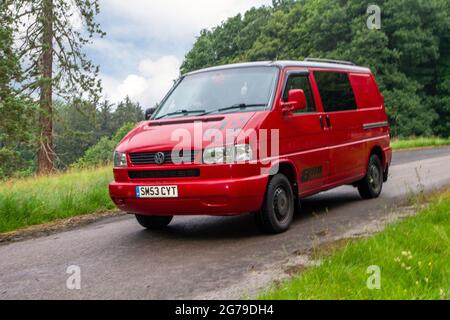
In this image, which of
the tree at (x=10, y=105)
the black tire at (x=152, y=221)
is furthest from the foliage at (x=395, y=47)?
the black tire at (x=152, y=221)

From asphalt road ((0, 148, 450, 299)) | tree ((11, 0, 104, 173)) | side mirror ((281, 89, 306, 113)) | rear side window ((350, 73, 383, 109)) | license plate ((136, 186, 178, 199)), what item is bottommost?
asphalt road ((0, 148, 450, 299))

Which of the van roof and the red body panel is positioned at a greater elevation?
the van roof

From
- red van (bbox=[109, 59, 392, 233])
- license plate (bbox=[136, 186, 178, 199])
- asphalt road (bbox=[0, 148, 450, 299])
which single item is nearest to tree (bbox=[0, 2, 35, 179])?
asphalt road (bbox=[0, 148, 450, 299])

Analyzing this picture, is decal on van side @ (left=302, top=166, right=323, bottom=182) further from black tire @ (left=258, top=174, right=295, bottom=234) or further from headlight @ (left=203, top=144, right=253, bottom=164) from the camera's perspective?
headlight @ (left=203, top=144, right=253, bottom=164)

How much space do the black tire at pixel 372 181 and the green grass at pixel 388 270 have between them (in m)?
3.16

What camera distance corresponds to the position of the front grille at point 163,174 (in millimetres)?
5875

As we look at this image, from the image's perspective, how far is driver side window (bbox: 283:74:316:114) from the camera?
6.99 m

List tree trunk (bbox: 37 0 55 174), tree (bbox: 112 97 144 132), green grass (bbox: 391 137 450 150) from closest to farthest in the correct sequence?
1. tree trunk (bbox: 37 0 55 174)
2. green grass (bbox: 391 137 450 150)
3. tree (bbox: 112 97 144 132)

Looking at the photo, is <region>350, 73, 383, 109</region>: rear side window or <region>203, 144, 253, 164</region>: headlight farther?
<region>350, 73, 383, 109</region>: rear side window

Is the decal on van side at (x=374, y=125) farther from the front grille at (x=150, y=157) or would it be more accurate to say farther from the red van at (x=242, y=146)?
the front grille at (x=150, y=157)

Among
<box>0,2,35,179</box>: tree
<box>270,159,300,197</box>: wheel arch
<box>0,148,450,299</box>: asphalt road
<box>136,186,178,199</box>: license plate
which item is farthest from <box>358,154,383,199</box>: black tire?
<box>0,2,35,179</box>: tree

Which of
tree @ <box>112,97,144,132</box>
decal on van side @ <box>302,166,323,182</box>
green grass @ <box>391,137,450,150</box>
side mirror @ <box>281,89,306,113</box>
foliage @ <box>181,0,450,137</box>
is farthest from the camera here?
tree @ <box>112,97,144,132</box>

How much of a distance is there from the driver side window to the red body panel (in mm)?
83

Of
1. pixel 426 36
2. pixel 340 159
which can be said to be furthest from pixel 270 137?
pixel 426 36
